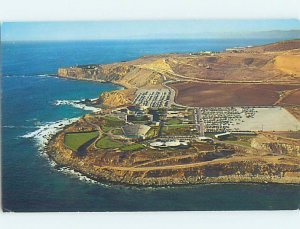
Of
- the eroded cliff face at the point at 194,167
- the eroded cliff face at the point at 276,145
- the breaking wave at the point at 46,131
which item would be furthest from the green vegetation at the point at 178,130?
the breaking wave at the point at 46,131

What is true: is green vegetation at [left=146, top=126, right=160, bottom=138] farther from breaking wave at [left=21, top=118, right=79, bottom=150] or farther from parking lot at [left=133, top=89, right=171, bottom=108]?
breaking wave at [left=21, top=118, right=79, bottom=150]

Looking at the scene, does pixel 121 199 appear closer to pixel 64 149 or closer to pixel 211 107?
pixel 64 149

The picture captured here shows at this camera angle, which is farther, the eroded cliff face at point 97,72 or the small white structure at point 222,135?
the eroded cliff face at point 97,72

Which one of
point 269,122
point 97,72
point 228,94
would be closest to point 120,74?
point 97,72

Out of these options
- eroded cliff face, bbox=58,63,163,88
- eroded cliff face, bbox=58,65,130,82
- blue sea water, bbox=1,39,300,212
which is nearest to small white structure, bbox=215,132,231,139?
blue sea water, bbox=1,39,300,212

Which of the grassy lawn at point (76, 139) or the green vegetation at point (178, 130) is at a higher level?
the green vegetation at point (178, 130)

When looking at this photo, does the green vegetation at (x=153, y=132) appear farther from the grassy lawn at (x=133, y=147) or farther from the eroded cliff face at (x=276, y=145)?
the eroded cliff face at (x=276, y=145)

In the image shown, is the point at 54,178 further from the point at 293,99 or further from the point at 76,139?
the point at 293,99
